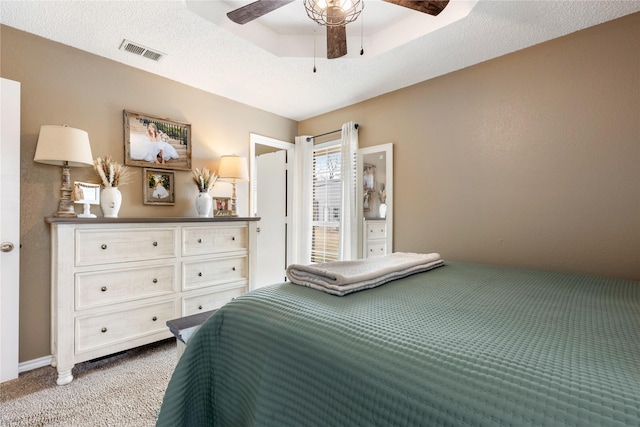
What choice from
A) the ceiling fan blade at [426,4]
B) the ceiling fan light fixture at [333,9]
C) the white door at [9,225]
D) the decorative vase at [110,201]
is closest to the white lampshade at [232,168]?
the decorative vase at [110,201]

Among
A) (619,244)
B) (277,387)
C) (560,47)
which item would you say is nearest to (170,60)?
(277,387)

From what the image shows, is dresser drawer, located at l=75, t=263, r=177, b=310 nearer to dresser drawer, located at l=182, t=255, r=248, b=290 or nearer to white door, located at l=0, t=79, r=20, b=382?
dresser drawer, located at l=182, t=255, r=248, b=290

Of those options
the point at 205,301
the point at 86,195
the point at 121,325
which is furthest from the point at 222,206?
the point at 121,325

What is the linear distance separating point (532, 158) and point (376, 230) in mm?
1553

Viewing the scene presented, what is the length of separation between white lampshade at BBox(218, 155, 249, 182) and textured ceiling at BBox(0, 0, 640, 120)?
29.9 inches

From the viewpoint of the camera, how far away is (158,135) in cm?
271

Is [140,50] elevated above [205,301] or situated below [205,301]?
above

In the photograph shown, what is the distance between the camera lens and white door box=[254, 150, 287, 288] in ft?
13.2

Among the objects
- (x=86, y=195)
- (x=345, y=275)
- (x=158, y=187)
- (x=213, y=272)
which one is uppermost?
(x=158, y=187)

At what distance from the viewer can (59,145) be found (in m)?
1.97

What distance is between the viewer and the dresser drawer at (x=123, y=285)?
6.40 feet

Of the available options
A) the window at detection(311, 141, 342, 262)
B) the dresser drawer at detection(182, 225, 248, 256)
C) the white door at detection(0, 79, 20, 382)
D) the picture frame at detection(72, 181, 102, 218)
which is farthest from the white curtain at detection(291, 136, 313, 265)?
the white door at detection(0, 79, 20, 382)

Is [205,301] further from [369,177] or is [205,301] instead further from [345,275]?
[369,177]

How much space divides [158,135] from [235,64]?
1.00 m
